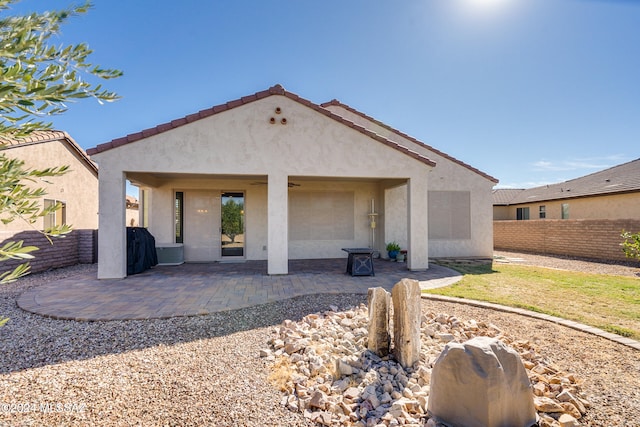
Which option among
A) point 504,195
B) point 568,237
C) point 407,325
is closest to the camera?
point 407,325

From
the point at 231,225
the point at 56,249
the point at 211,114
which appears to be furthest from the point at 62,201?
the point at 211,114

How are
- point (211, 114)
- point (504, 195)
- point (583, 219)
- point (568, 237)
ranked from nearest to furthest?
point (211, 114), point (568, 237), point (583, 219), point (504, 195)

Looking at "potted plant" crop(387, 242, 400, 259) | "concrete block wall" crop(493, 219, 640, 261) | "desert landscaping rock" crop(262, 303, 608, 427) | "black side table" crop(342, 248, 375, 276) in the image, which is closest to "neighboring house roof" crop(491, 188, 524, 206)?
"concrete block wall" crop(493, 219, 640, 261)

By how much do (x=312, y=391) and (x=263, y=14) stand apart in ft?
35.1

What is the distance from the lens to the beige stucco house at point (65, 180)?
11.9 metres

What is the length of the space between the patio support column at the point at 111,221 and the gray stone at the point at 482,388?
8906mm

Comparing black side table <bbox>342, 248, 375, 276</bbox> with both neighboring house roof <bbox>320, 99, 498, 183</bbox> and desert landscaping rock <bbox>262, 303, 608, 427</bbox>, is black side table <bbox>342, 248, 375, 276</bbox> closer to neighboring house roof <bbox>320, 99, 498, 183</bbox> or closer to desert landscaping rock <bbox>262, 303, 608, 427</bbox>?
desert landscaping rock <bbox>262, 303, 608, 427</bbox>

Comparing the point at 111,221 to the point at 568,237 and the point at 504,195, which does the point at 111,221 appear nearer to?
the point at 568,237

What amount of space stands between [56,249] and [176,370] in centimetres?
1124

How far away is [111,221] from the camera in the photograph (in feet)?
26.9

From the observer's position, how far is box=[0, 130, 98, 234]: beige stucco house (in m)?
11.9

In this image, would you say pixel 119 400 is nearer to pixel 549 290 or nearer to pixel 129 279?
pixel 129 279

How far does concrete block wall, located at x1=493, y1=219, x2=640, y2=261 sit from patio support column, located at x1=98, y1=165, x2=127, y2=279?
65.5ft

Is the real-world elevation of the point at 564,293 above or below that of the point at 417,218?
below
